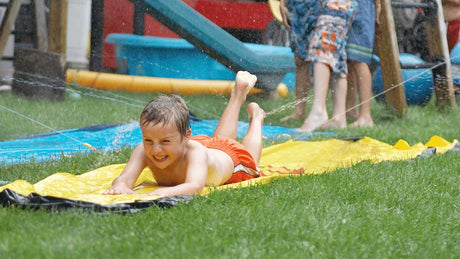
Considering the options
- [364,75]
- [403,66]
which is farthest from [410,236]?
[403,66]

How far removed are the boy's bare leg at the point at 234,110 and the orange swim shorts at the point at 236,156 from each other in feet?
0.65

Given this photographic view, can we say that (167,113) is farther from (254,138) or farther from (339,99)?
(339,99)

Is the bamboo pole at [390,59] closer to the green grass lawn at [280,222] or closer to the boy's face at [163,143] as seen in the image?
the green grass lawn at [280,222]

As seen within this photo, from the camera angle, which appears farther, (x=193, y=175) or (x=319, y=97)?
(x=319, y=97)

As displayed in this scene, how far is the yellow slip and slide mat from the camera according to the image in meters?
2.66

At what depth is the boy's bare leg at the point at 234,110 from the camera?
381cm

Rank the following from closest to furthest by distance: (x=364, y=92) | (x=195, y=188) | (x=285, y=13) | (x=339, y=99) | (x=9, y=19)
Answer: (x=195, y=188) < (x=285, y=13) < (x=339, y=99) < (x=9, y=19) < (x=364, y=92)

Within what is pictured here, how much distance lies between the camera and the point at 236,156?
11.4 feet

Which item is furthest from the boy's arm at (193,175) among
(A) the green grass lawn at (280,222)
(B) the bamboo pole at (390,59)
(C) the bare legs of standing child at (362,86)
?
(B) the bamboo pole at (390,59)

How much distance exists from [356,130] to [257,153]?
1.89m

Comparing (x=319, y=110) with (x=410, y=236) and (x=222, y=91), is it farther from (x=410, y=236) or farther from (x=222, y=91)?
(x=410, y=236)

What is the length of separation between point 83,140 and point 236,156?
1.55 meters

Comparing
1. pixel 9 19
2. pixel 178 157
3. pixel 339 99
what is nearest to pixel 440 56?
pixel 339 99

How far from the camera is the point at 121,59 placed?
5086 millimetres
